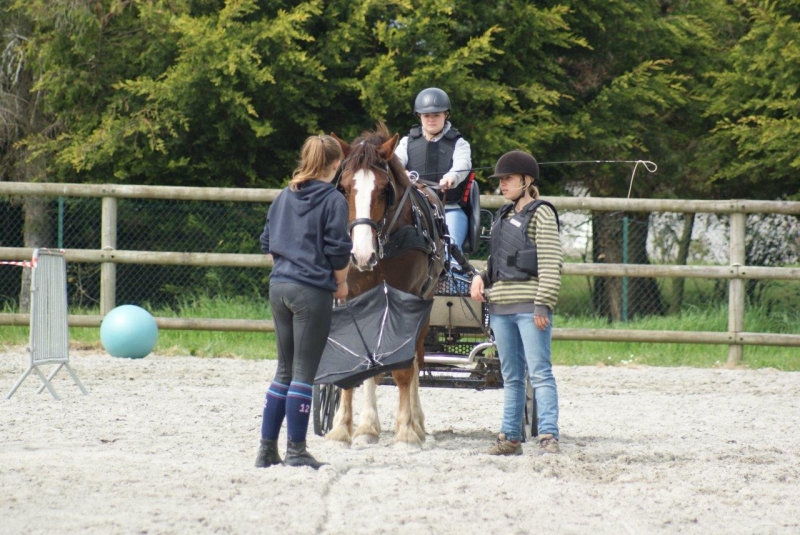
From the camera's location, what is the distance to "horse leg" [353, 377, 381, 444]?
21.5 feet

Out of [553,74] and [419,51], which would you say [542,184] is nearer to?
[553,74]

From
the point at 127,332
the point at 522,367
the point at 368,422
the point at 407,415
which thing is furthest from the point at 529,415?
the point at 127,332

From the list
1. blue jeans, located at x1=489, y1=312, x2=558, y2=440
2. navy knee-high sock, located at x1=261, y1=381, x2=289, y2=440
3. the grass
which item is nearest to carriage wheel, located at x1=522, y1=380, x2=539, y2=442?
blue jeans, located at x1=489, y1=312, x2=558, y2=440

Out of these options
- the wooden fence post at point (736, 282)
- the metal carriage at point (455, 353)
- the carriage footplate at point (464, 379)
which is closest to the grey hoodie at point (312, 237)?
the metal carriage at point (455, 353)

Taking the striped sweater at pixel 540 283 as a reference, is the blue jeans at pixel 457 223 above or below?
above

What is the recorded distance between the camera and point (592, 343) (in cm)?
1238

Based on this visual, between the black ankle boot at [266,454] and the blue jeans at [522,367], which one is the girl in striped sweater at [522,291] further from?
the black ankle boot at [266,454]

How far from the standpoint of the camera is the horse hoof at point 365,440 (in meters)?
6.52

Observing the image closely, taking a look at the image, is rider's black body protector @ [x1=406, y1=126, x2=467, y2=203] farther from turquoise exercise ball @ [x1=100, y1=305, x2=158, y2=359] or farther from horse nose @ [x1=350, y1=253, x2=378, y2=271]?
turquoise exercise ball @ [x1=100, y1=305, x2=158, y2=359]

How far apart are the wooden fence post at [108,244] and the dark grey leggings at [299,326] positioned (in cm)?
645

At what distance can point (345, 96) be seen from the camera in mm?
Answer: 13867

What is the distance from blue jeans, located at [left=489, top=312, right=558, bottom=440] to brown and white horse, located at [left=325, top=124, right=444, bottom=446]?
57 centimetres

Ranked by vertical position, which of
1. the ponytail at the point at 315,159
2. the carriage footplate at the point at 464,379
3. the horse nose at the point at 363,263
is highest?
the ponytail at the point at 315,159

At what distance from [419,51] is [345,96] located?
1.13m
